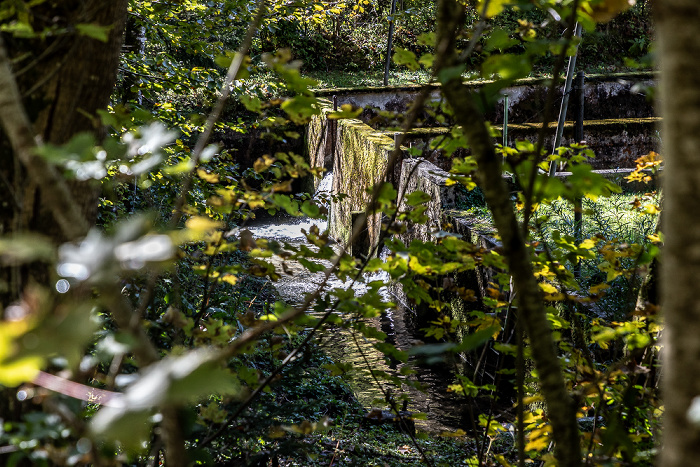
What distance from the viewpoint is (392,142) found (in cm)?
873

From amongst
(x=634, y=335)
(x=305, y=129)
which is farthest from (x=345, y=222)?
(x=634, y=335)

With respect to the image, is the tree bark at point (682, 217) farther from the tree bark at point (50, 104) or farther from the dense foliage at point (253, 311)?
the tree bark at point (50, 104)

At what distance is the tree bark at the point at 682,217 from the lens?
574 millimetres

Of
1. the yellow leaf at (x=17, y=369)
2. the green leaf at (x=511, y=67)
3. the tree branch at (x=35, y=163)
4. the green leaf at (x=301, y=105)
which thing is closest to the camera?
the yellow leaf at (x=17, y=369)

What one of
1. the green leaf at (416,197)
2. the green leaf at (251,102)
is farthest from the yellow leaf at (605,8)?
the green leaf at (251,102)

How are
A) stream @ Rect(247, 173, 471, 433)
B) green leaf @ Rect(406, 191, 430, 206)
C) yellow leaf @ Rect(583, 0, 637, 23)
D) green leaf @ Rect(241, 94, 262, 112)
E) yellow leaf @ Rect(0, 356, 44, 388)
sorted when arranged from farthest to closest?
1. stream @ Rect(247, 173, 471, 433)
2. green leaf @ Rect(406, 191, 430, 206)
3. green leaf @ Rect(241, 94, 262, 112)
4. yellow leaf @ Rect(583, 0, 637, 23)
5. yellow leaf @ Rect(0, 356, 44, 388)

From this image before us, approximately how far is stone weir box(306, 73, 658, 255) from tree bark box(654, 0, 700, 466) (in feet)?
16.5

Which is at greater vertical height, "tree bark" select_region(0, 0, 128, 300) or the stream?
"tree bark" select_region(0, 0, 128, 300)

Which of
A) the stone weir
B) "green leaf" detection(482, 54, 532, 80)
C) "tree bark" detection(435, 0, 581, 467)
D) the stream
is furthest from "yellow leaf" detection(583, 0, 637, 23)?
the stone weir

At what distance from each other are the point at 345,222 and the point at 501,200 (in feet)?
30.5

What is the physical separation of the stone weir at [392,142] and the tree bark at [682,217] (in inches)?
198

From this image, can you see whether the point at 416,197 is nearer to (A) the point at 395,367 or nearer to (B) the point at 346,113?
(B) the point at 346,113

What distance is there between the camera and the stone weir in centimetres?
789

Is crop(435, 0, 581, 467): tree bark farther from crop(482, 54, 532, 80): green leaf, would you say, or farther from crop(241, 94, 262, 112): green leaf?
crop(241, 94, 262, 112): green leaf
